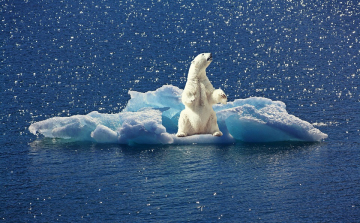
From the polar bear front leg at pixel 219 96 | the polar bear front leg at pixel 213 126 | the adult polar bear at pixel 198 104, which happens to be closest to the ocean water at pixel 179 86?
the polar bear front leg at pixel 213 126

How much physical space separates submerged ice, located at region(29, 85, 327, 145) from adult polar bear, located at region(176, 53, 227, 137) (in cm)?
29

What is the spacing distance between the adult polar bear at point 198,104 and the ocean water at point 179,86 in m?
0.71

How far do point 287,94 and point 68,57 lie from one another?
15.9m

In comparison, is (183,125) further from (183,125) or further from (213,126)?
(213,126)

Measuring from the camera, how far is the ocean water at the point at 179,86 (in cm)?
1658

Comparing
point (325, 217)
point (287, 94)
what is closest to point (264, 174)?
point (325, 217)

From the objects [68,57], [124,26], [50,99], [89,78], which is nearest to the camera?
[50,99]

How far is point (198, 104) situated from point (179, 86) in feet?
36.8

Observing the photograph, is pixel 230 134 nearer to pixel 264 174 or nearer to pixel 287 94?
pixel 264 174

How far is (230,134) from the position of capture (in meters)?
21.8

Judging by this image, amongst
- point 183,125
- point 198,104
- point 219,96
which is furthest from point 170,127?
point 219,96

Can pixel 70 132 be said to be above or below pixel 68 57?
below

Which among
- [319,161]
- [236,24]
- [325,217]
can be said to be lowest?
[325,217]

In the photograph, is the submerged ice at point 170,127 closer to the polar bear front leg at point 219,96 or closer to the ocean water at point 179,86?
the ocean water at point 179,86
